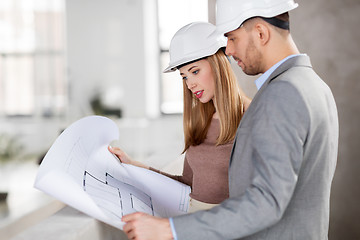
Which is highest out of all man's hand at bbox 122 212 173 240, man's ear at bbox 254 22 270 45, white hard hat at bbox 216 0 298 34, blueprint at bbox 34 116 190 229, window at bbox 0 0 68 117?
window at bbox 0 0 68 117

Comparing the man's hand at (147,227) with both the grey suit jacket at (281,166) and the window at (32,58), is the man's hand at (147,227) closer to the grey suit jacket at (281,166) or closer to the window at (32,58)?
the grey suit jacket at (281,166)

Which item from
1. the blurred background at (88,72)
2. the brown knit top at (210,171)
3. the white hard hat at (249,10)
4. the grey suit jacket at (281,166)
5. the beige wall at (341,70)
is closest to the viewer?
the grey suit jacket at (281,166)

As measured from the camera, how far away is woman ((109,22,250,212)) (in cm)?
129

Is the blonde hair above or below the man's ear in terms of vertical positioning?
below

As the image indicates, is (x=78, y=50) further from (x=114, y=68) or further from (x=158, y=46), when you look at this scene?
(x=158, y=46)

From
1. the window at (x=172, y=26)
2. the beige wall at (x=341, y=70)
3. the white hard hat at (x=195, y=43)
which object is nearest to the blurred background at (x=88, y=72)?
the window at (x=172, y=26)

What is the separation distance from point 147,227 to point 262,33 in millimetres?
463

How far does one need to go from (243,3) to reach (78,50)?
5.05 metres

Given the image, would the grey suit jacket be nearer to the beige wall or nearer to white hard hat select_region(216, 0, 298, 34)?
white hard hat select_region(216, 0, 298, 34)

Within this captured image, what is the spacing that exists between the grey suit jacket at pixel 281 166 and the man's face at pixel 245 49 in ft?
0.20

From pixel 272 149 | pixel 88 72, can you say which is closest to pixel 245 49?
pixel 272 149

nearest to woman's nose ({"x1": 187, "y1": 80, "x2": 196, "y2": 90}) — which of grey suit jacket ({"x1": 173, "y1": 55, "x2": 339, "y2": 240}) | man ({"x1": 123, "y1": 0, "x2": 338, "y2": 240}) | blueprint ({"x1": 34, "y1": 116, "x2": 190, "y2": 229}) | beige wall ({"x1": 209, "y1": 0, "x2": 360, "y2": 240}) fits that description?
blueprint ({"x1": 34, "y1": 116, "x2": 190, "y2": 229})

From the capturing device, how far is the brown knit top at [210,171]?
4.21ft

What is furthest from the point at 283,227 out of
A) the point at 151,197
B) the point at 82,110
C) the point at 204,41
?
the point at 82,110
